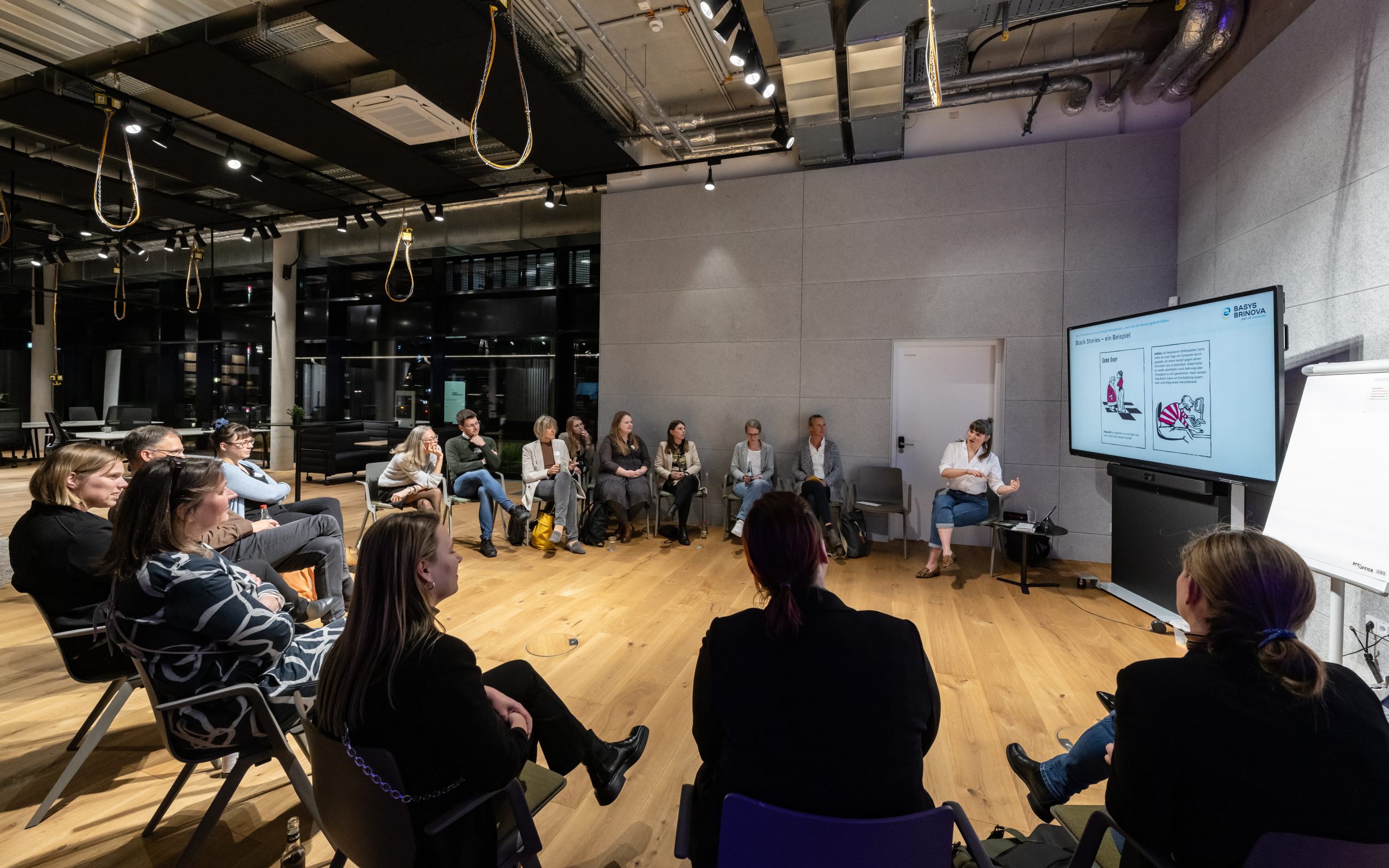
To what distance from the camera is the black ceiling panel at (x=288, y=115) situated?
13.8ft

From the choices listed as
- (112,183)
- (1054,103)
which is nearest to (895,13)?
(1054,103)

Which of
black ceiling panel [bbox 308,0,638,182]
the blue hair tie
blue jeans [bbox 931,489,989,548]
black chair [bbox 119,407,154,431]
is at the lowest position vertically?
blue jeans [bbox 931,489,989,548]

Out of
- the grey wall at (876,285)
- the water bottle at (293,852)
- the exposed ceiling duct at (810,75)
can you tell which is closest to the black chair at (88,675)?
the water bottle at (293,852)

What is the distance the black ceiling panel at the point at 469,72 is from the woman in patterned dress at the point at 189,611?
3.30 m

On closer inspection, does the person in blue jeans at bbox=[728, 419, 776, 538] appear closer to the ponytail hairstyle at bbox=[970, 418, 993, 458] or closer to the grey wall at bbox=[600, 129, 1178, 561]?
the grey wall at bbox=[600, 129, 1178, 561]

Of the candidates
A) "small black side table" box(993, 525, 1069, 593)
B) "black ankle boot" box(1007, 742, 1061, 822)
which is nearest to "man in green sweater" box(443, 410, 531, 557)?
"small black side table" box(993, 525, 1069, 593)

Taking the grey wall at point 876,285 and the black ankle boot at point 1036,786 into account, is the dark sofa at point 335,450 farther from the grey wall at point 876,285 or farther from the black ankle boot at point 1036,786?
the black ankle boot at point 1036,786

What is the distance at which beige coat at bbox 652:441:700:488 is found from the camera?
19.7 ft

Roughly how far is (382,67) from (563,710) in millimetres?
5654

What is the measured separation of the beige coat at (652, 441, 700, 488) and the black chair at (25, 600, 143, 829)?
428 centimetres

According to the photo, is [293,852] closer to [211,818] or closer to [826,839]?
[211,818]

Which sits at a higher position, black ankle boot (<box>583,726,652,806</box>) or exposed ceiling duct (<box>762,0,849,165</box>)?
exposed ceiling duct (<box>762,0,849,165</box>)

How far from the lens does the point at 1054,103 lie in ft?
17.5

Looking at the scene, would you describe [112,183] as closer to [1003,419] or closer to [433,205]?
[433,205]
